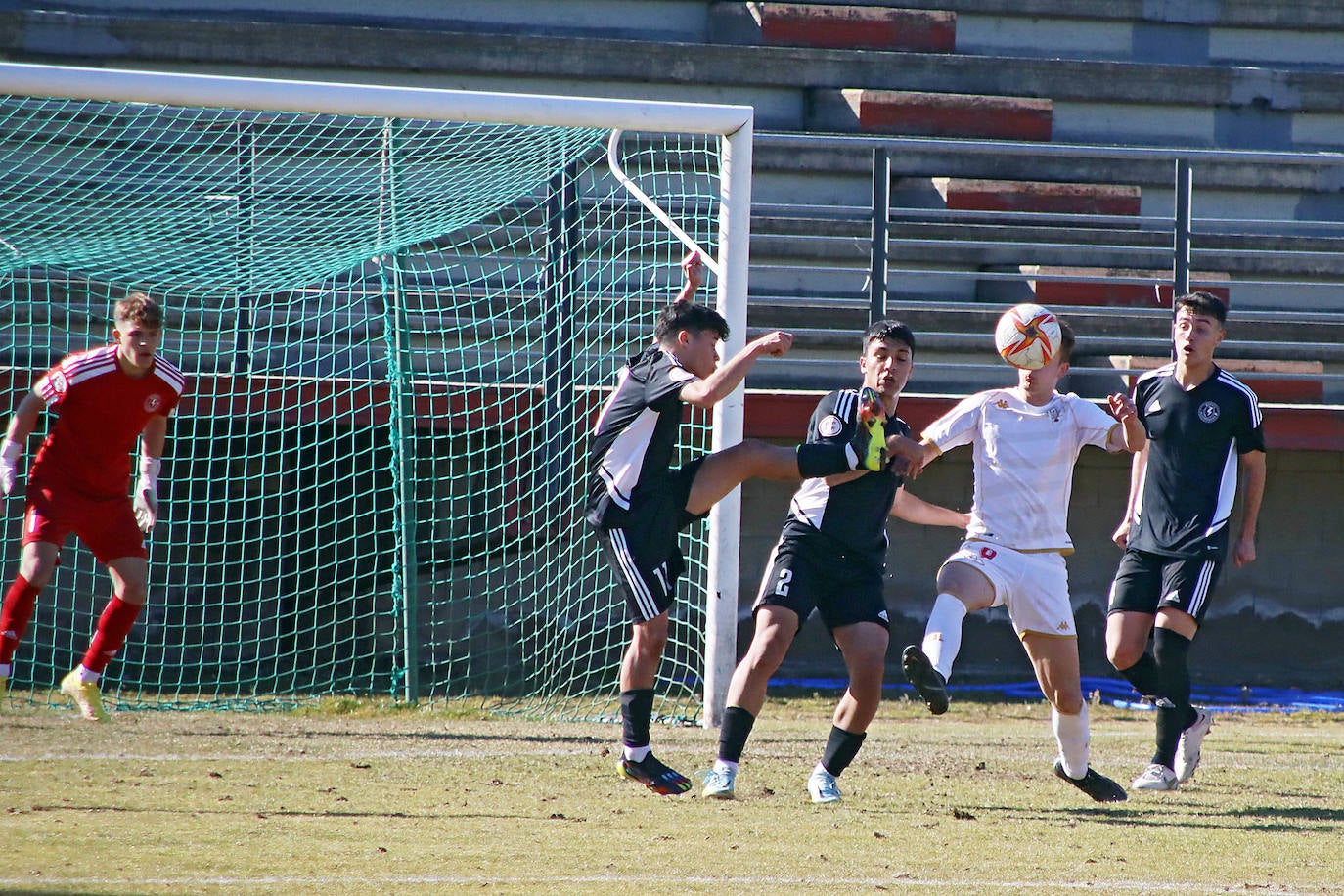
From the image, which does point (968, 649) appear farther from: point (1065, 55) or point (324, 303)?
point (1065, 55)

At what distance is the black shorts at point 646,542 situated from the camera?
5.73 meters

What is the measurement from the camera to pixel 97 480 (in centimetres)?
675

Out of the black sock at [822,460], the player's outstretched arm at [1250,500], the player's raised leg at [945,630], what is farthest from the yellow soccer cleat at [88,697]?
the player's outstretched arm at [1250,500]

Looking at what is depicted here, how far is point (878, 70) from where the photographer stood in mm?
13797

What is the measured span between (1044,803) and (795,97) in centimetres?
909

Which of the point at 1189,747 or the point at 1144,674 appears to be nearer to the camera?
the point at 1189,747

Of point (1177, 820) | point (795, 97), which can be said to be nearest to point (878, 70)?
point (795, 97)

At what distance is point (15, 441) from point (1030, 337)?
443 centimetres

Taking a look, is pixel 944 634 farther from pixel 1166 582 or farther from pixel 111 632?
pixel 111 632

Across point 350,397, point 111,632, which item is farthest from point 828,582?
point 350,397

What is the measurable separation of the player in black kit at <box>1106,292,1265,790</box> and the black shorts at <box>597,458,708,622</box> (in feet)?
6.83

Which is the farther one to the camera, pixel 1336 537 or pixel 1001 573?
pixel 1336 537

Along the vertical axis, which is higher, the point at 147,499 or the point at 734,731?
the point at 147,499

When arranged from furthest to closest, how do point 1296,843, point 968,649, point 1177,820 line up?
point 968,649 < point 1177,820 < point 1296,843
